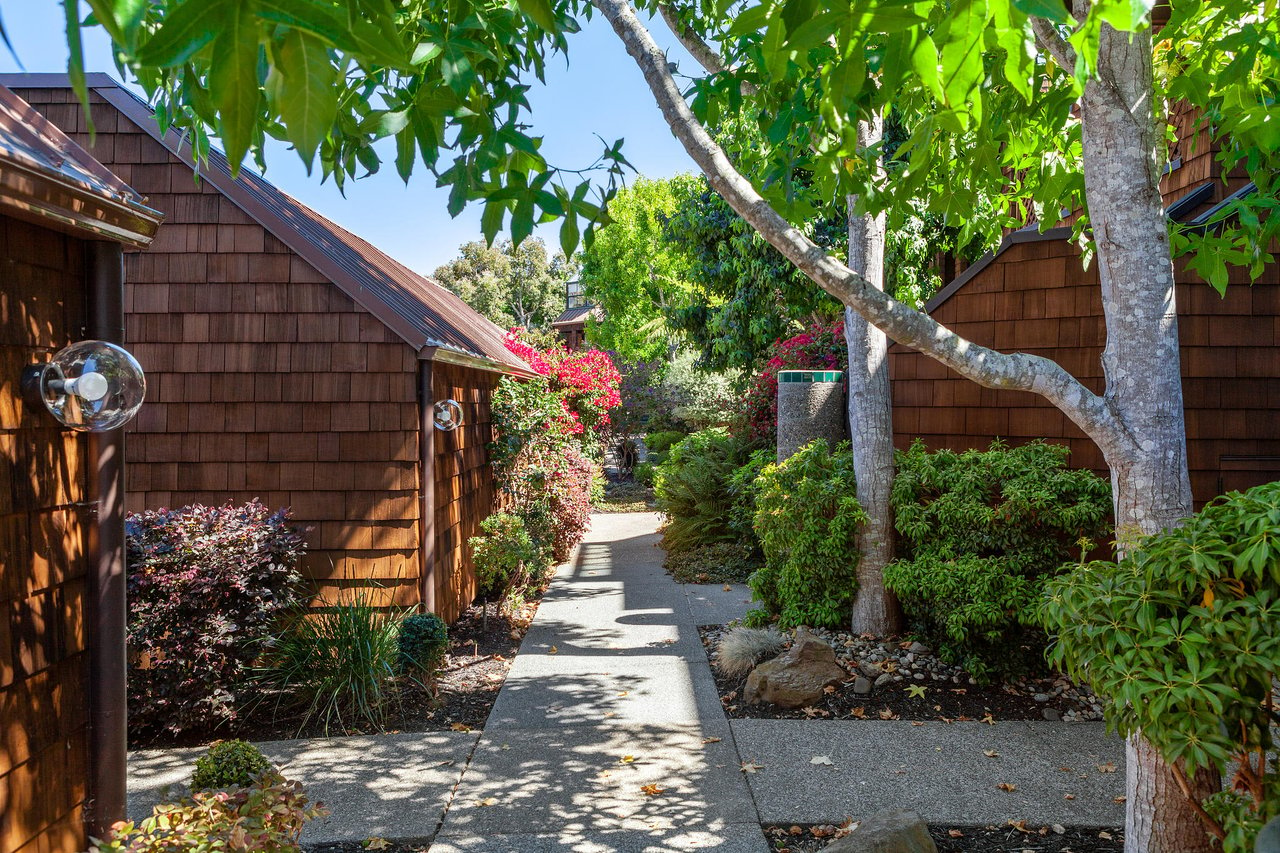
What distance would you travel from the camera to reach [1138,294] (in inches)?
137

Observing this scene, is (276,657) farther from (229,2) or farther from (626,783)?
(229,2)

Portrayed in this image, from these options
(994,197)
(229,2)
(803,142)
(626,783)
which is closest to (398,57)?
(229,2)

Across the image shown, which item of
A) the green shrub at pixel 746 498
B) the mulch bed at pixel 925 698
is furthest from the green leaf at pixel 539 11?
the green shrub at pixel 746 498

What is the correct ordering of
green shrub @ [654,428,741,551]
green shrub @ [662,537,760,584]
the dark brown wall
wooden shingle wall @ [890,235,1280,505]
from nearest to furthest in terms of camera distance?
the dark brown wall < wooden shingle wall @ [890,235,1280,505] < green shrub @ [662,537,760,584] < green shrub @ [654,428,741,551]

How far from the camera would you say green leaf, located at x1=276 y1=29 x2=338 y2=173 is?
4.26 feet

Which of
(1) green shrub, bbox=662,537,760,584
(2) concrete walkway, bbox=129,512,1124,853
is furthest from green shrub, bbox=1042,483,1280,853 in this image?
(1) green shrub, bbox=662,537,760,584

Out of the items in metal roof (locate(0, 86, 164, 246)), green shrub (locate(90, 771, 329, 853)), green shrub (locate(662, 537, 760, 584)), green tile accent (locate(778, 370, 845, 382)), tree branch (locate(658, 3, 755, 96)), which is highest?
tree branch (locate(658, 3, 755, 96))

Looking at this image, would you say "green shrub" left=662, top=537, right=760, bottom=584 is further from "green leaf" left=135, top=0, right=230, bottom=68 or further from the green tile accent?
"green leaf" left=135, top=0, right=230, bottom=68

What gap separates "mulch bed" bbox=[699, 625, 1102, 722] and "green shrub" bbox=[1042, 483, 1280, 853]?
2.45 m

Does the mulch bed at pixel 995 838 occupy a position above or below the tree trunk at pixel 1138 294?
below

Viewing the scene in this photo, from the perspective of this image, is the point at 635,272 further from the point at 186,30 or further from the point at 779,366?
the point at 186,30

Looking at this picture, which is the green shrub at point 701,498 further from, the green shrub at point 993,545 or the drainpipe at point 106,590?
the drainpipe at point 106,590

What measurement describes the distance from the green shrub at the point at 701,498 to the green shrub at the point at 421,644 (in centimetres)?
544

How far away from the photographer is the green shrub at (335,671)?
5.11 m
